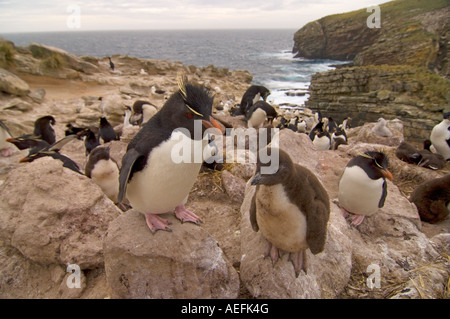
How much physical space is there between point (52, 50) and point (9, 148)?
1572 cm

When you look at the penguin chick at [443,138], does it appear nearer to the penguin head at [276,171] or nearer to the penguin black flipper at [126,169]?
the penguin head at [276,171]

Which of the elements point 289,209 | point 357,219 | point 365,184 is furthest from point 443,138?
point 289,209

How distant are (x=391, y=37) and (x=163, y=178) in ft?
133

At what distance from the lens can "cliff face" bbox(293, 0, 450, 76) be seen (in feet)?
104

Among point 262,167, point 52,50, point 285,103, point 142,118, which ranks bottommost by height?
point 285,103

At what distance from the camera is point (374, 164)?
15.6 feet

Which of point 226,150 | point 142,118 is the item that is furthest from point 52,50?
point 226,150

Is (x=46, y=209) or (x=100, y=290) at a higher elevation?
(x=46, y=209)

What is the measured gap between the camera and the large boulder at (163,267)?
303cm

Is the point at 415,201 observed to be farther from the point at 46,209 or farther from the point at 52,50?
the point at 52,50

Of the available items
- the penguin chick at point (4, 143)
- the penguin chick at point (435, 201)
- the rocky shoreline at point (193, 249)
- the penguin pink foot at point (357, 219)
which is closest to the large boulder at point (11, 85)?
the penguin chick at point (4, 143)

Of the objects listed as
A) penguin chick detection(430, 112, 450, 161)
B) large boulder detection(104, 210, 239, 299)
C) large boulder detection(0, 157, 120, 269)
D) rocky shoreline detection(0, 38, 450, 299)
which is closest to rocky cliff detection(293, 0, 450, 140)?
penguin chick detection(430, 112, 450, 161)
